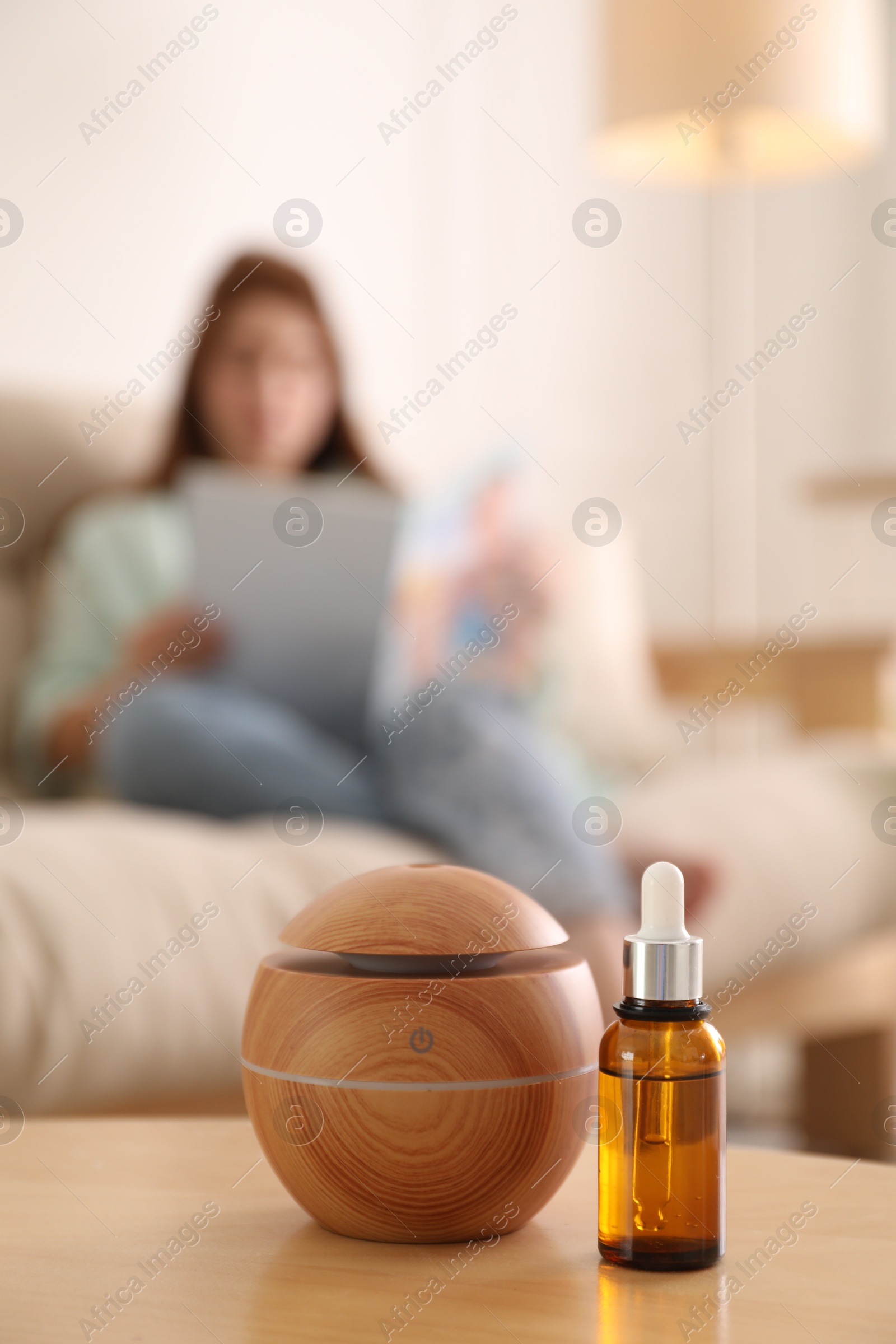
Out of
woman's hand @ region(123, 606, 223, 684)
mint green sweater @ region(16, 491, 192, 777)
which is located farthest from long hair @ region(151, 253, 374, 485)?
woman's hand @ region(123, 606, 223, 684)

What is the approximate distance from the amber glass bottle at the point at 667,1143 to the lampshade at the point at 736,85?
1909 mm

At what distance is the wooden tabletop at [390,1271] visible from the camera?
35 centimetres

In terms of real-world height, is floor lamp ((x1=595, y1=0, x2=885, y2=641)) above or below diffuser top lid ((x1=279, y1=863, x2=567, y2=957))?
above

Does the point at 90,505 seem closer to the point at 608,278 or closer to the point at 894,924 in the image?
the point at 894,924

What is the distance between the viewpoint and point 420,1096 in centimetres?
40

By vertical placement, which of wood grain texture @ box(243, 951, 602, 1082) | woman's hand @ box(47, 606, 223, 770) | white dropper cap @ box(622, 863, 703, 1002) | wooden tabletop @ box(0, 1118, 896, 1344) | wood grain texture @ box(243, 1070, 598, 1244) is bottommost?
wooden tabletop @ box(0, 1118, 896, 1344)

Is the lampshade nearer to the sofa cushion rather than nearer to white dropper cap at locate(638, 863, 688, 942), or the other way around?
the sofa cushion

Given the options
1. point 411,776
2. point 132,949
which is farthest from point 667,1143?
point 411,776

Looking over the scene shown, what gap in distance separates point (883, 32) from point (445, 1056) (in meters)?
2.82

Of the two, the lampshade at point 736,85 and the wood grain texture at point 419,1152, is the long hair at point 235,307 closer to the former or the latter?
the lampshade at point 736,85

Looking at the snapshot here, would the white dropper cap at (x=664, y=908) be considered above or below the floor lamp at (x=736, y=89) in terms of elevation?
below

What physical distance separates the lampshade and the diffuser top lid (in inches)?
73.6

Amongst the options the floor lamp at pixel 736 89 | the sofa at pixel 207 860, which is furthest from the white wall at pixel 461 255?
the floor lamp at pixel 736 89

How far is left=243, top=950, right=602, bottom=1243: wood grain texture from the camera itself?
40cm
